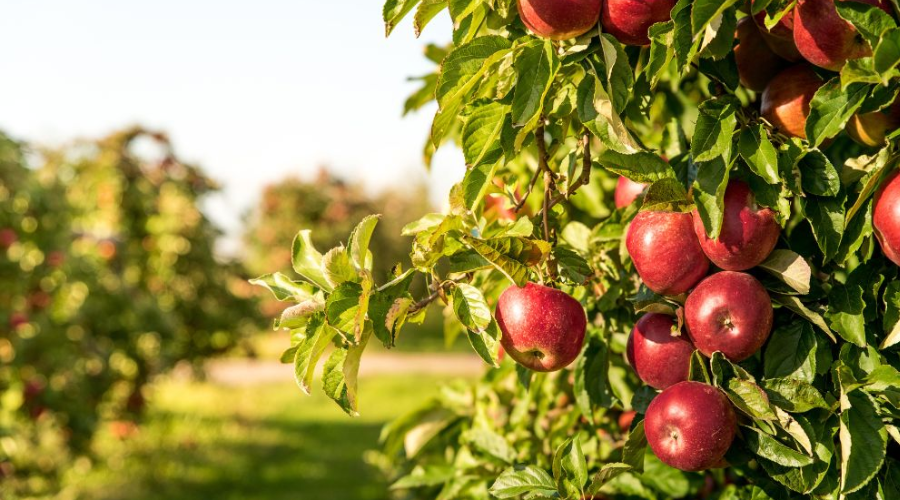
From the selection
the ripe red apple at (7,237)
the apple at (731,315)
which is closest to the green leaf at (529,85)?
the apple at (731,315)

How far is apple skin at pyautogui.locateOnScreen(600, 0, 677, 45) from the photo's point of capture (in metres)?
1.00

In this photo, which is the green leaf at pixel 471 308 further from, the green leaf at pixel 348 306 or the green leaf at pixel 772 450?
the green leaf at pixel 772 450

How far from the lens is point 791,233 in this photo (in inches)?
48.1

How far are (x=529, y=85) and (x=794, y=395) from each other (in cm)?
52

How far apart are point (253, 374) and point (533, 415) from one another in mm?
11666

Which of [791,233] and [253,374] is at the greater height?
[791,233]

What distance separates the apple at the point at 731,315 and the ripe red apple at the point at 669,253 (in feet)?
0.10

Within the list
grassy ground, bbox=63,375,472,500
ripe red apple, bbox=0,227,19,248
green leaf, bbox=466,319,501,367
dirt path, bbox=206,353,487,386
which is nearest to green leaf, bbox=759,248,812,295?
green leaf, bbox=466,319,501,367

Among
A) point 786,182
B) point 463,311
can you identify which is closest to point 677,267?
point 786,182

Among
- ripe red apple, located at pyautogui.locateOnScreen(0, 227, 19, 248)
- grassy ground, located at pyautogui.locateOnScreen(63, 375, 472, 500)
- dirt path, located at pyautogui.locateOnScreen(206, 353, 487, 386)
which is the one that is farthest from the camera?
dirt path, located at pyautogui.locateOnScreen(206, 353, 487, 386)

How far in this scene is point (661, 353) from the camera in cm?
113

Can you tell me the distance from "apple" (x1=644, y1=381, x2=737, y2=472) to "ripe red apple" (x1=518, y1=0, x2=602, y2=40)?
486mm

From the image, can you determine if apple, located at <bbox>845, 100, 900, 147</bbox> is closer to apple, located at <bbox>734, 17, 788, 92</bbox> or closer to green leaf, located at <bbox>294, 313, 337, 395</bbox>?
apple, located at <bbox>734, 17, 788, 92</bbox>

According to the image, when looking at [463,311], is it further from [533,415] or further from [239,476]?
[239,476]
